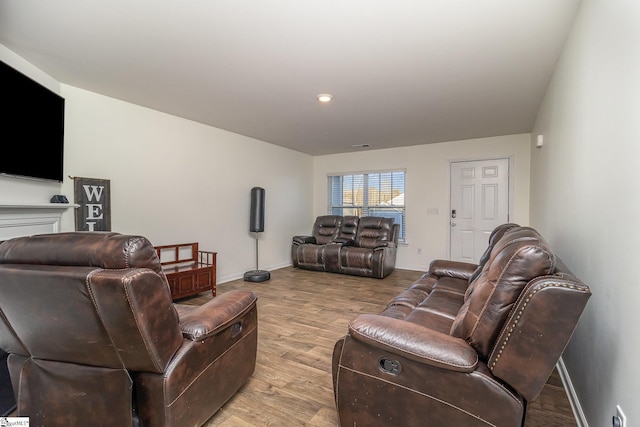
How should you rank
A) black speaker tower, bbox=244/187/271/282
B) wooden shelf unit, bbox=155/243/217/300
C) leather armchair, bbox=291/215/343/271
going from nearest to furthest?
1. wooden shelf unit, bbox=155/243/217/300
2. black speaker tower, bbox=244/187/271/282
3. leather armchair, bbox=291/215/343/271

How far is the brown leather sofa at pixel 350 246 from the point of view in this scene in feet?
16.5

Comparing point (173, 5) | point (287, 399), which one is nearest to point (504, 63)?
point (173, 5)

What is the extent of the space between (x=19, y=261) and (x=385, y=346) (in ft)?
5.01

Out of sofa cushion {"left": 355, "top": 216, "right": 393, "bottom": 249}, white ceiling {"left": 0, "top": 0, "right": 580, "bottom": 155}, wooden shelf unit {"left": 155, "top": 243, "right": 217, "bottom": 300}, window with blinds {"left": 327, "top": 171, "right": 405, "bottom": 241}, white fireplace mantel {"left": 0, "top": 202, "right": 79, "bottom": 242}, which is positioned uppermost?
white ceiling {"left": 0, "top": 0, "right": 580, "bottom": 155}

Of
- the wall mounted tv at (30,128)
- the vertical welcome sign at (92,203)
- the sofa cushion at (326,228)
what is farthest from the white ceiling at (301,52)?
the sofa cushion at (326,228)

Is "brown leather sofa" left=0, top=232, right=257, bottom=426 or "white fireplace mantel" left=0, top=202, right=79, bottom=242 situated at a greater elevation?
"white fireplace mantel" left=0, top=202, right=79, bottom=242

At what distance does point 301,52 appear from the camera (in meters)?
2.33

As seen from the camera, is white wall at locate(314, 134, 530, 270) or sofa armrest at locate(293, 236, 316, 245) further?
sofa armrest at locate(293, 236, 316, 245)

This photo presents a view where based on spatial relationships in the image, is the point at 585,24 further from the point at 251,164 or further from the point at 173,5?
the point at 251,164

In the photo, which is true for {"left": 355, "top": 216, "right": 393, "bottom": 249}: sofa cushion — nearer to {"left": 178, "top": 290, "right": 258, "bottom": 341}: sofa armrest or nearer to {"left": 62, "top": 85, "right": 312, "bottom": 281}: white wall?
{"left": 62, "top": 85, "right": 312, "bottom": 281}: white wall

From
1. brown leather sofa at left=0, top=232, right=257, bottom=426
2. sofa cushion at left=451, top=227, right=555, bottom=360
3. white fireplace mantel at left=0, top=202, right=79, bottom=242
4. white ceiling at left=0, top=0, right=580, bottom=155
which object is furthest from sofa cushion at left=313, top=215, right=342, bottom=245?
sofa cushion at left=451, top=227, right=555, bottom=360

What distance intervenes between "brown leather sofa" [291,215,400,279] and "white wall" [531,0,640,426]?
309cm

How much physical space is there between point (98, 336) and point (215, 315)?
49cm

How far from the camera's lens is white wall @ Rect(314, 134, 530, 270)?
494 cm
